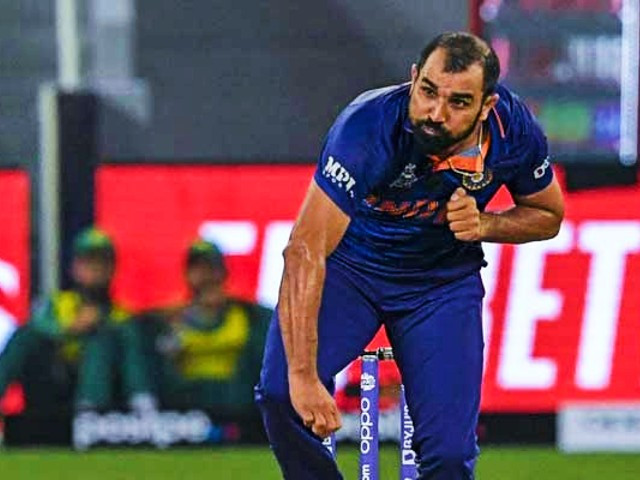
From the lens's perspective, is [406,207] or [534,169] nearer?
[406,207]

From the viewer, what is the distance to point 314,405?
543 centimetres

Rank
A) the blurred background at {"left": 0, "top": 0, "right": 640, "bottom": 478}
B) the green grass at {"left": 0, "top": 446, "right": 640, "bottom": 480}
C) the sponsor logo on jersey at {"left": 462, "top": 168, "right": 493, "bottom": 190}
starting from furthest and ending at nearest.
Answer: the blurred background at {"left": 0, "top": 0, "right": 640, "bottom": 478} < the green grass at {"left": 0, "top": 446, "right": 640, "bottom": 480} < the sponsor logo on jersey at {"left": 462, "top": 168, "right": 493, "bottom": 190}

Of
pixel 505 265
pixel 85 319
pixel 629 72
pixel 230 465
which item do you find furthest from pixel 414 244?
pixel 85 319

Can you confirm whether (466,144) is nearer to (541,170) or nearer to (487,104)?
(487,104)

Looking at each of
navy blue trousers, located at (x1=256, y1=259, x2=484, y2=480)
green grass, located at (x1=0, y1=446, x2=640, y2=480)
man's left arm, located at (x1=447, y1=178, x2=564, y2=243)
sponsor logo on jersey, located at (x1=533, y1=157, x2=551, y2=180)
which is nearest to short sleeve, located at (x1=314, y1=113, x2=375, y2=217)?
man's left arm, located at (x1=447, y1=178, x2=564, y2=243)

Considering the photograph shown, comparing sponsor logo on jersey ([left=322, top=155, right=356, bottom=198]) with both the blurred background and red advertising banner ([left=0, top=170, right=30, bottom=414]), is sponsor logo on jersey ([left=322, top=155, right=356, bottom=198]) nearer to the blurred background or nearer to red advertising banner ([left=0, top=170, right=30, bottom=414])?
the blurred background

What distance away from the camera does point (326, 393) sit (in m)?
5.48

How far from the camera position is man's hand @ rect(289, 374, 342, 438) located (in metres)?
5.41

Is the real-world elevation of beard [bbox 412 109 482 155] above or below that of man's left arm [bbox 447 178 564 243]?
above

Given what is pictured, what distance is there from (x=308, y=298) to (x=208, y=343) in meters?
4.18

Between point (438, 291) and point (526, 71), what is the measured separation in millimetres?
3528

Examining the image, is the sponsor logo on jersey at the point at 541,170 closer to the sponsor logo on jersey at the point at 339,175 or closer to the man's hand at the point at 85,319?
the sponsor logo on jersey at the point at 339,175

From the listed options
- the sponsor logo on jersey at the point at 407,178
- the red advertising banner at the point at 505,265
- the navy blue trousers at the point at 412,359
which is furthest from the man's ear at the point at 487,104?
the red advertising banner at the point at 505,265

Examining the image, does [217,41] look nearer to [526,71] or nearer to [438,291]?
[526,71]
